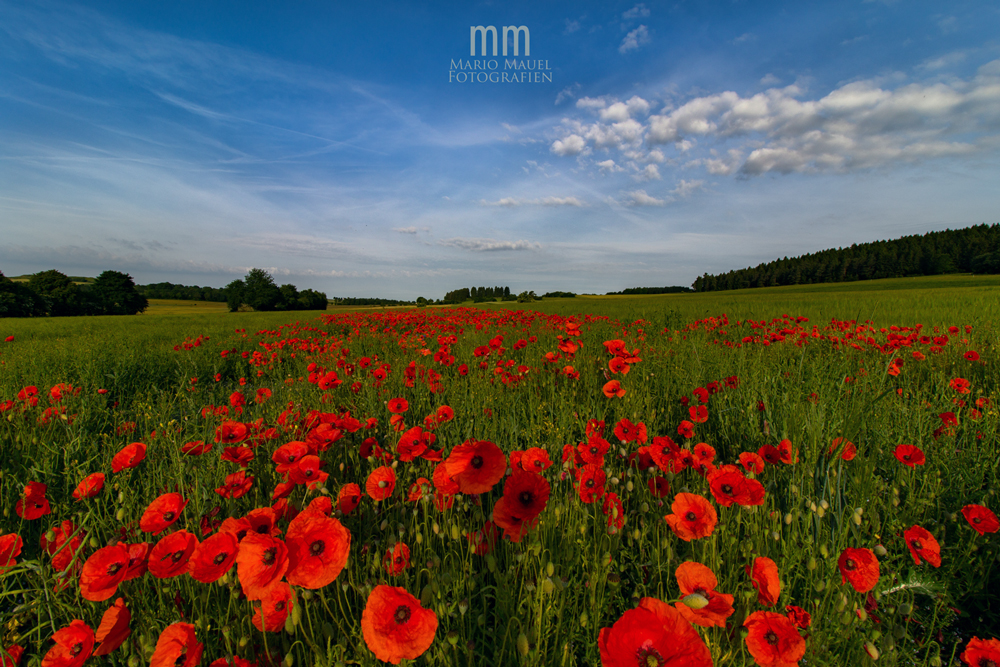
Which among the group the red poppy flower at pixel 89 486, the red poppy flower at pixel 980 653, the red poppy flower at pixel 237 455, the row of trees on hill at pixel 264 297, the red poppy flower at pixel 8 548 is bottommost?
the red poppy flower at pixel 980 653

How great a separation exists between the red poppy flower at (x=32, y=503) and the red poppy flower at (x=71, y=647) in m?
0.69

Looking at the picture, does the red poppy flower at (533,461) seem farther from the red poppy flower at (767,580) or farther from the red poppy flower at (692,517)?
the red poppy flower at (767,580)

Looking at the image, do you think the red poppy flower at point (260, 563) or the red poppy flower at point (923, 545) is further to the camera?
the red poppy flower at point (923, 545)

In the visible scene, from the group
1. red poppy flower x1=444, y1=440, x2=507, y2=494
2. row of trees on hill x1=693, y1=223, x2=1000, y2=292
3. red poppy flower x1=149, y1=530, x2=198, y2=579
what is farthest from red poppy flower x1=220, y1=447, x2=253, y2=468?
row of trees on hill x1=693, y1=223, x2=1000, y2=292

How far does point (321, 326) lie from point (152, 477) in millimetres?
8006

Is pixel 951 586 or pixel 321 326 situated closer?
pixel 951 586

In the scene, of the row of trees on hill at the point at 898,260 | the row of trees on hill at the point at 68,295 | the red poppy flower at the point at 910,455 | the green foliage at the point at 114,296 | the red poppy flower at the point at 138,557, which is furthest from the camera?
the row of trees on hill at the point at 898,260

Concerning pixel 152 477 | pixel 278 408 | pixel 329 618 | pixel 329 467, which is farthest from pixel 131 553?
pixel 278 408

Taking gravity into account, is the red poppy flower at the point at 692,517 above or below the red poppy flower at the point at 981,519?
above

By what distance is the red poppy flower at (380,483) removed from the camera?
137cm

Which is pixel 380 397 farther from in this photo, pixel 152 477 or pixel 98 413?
pixel 98 413

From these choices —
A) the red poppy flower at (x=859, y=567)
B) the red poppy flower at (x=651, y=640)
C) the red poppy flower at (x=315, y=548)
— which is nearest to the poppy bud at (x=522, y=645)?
the red poppy flower at (x=651, y=640)

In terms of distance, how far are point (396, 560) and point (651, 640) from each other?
0.77 meters

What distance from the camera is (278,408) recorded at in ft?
10.1
